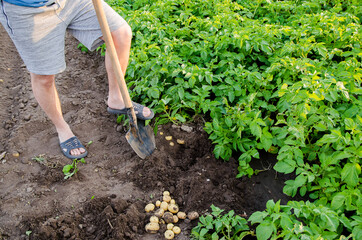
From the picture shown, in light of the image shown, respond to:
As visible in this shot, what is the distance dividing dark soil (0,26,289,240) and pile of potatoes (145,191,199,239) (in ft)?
0.17

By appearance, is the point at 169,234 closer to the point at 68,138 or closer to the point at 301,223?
the point at 301,223

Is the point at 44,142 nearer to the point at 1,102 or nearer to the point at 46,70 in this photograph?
the point at 46,70

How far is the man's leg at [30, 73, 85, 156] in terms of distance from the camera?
8.36 ft

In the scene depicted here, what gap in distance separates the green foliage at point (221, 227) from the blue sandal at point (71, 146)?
1.29m

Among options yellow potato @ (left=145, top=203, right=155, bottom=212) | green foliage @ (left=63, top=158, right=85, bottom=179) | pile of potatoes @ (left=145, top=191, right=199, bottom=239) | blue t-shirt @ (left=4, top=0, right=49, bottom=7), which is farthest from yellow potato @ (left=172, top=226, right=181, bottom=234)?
blue t-shirt @ (left=4, top=0, right=49, bottom=7)

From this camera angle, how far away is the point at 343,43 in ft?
11.3

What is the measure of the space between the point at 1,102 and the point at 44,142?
117cm

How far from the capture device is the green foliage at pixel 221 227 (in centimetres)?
208

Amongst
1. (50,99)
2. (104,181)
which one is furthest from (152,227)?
(50,99)

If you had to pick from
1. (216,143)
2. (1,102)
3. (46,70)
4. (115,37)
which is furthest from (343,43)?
(1,102)

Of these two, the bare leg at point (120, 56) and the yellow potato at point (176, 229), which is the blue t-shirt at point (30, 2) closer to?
the bare leg at point (120, 56)

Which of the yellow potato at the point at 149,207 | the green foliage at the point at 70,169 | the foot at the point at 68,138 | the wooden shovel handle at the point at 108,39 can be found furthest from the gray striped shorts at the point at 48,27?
the yellow potato at the point at 149,207

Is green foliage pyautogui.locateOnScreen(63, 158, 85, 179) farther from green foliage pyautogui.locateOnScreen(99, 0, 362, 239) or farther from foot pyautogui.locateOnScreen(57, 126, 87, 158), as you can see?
green foliage pyautogui.locateOnScreen(99, 0, 362, 239)

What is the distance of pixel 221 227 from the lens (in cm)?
211
